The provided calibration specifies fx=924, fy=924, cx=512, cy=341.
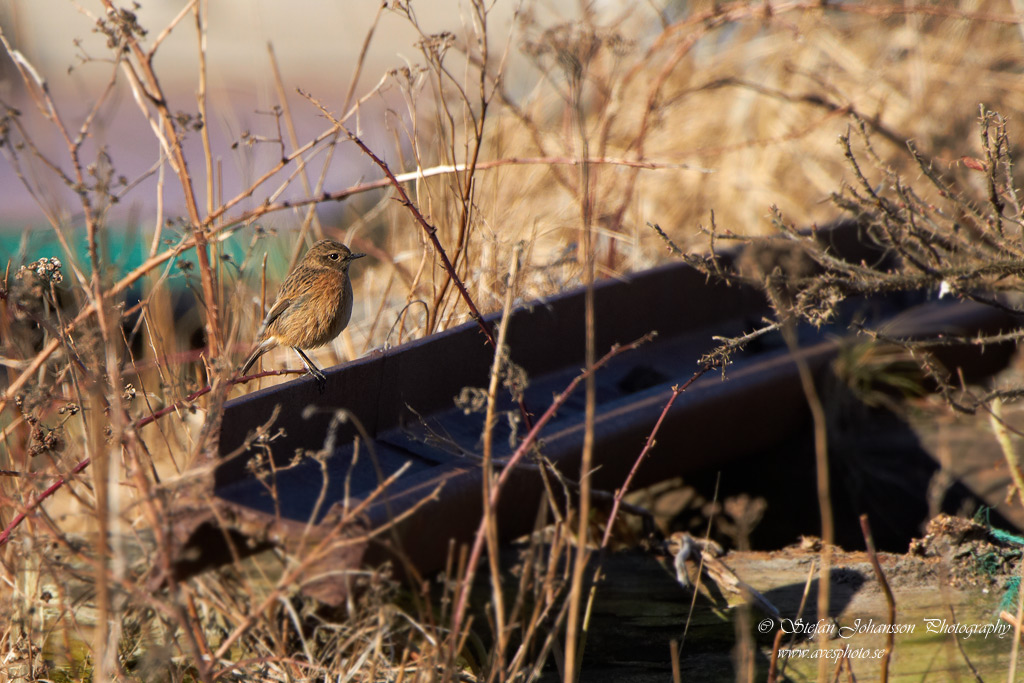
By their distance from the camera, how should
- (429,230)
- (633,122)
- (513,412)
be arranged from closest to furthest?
(513,412) → (429,230) → (633,122)

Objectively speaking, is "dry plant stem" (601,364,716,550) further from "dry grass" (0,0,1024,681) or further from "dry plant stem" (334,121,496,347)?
"dry plant stem" (334,121,496,347)

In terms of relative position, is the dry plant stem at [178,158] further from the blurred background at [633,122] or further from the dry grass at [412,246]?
the blurred background at [633,122]

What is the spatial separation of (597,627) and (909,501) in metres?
2.13

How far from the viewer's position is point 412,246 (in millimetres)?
6273

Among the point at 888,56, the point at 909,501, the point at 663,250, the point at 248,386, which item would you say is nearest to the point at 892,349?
the point at 909,501

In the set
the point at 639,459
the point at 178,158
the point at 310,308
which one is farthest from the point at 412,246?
the point at 639,459

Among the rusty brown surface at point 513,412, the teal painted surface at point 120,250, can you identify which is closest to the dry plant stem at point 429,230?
the rusty brown surface at point 513,412

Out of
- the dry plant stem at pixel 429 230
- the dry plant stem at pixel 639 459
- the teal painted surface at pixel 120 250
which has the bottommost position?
the dry plant stem at pixel 639 459

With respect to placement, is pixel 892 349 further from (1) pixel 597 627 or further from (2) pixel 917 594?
(1) pixel 597 627

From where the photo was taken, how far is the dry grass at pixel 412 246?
2480mm

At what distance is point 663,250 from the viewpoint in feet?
19.4

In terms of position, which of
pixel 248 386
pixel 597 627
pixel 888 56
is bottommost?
pixel 597 627

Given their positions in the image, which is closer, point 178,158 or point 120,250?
point 178,158

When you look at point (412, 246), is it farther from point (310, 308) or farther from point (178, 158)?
point (178, 158)
